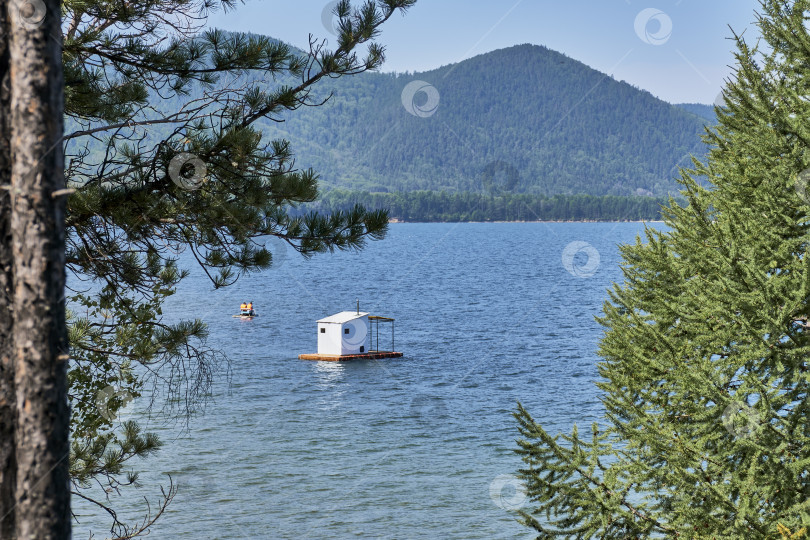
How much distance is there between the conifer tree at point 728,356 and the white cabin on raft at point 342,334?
45908 millimetres

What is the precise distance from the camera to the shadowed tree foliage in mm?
8539

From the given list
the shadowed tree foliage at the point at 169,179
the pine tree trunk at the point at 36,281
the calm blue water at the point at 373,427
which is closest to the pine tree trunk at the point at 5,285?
the pine tree trunk at the point at 36,281

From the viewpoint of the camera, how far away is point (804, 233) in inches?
425

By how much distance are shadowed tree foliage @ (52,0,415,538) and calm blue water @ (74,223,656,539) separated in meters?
19.0

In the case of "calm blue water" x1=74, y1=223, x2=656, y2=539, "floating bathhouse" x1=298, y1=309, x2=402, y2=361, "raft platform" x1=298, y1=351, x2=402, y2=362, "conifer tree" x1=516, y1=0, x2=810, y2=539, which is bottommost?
"calm blue water" x1=74, y1=223, x2=656, y2=539

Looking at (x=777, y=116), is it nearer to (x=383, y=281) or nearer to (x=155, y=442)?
(x=155, y=442)

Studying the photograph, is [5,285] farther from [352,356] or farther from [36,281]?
[352,356]

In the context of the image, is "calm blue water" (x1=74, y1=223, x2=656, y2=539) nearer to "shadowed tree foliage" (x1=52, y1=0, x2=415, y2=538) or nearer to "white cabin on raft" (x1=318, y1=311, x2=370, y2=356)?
"white cabin on raft" (x1=318, y1=311, x2=370, y2=356)

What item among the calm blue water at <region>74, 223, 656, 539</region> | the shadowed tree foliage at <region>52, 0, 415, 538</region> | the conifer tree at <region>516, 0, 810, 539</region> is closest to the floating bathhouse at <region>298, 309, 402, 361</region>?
the calm blue water at <region>74, 223, 656, 539</region>

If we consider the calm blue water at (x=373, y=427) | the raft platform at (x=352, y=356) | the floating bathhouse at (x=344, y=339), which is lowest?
the calm blue water at (x=373, y=427)

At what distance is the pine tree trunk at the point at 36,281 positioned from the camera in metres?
4.23

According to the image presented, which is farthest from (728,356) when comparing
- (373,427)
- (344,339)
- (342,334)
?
(344,339)

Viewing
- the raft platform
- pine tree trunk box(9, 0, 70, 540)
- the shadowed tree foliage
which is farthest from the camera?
the raft platform

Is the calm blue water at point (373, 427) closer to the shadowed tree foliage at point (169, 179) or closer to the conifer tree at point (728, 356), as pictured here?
the conifer tree at point (728, 356)
